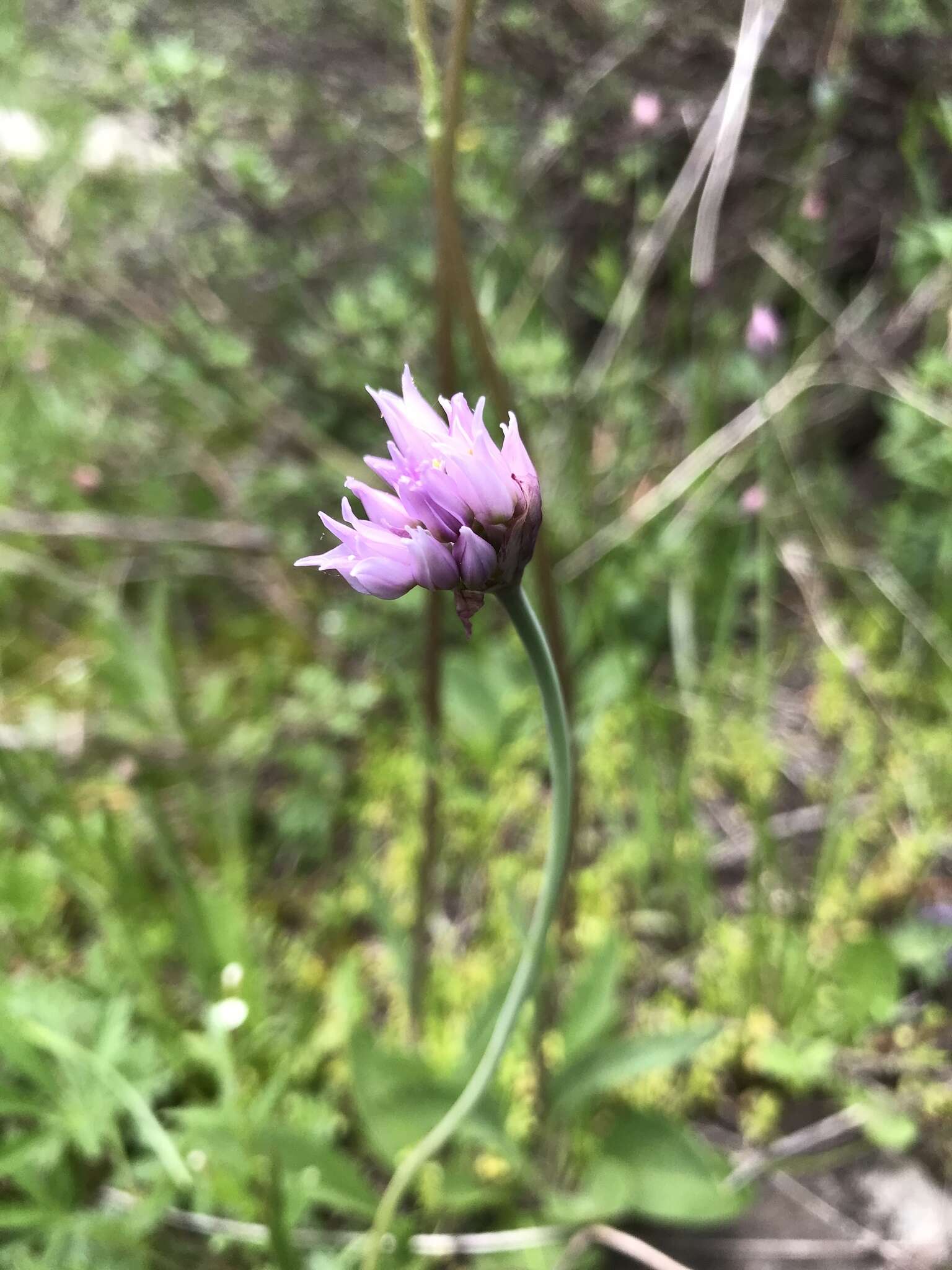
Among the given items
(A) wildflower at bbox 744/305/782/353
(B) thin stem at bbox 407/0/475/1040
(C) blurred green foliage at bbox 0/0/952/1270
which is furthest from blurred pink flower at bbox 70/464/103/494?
(A) wildflower at bbox 744/305/782/353

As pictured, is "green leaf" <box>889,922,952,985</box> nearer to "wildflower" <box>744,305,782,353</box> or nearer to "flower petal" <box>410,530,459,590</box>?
"wildflower" <box>744,305,782,353</box>

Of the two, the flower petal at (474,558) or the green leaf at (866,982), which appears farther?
the green leaf at (866,982)

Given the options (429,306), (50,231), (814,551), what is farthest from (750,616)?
(50,231)

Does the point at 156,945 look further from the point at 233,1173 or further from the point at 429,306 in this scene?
the point at 429,306

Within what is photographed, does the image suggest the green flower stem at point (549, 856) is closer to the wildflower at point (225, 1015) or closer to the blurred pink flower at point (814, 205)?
the wildflower at point (225, 1015)

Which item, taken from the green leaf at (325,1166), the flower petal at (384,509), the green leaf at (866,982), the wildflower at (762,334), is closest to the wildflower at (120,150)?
the wildflower at (762,334)

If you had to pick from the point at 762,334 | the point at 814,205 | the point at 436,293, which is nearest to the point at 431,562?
the point at 436,293
